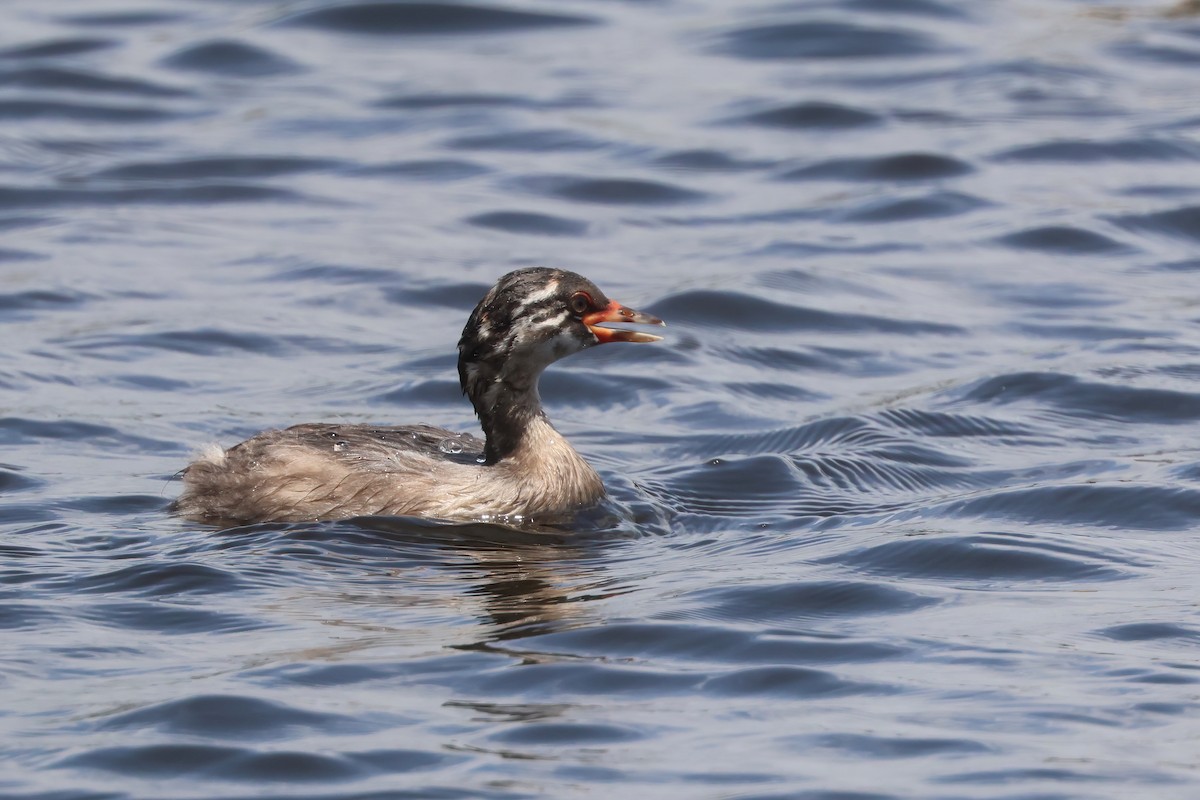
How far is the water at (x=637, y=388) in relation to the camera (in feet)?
27.4

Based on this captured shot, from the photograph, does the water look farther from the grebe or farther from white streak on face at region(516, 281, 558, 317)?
white streak on face at region(516, 281, 558, 317)

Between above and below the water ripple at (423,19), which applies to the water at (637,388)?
below

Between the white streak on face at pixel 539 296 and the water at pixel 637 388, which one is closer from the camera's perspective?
the water at pixel 637 388

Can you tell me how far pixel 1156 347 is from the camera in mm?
15133

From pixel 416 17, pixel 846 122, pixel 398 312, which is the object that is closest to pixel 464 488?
pixel 398 312

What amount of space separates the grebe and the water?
0.23 m

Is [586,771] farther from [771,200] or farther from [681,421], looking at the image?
[771,200]

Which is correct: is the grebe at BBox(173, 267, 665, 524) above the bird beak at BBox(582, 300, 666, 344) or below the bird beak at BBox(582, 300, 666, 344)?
below

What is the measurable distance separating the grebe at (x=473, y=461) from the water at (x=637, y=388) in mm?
227

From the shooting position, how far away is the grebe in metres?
11.1

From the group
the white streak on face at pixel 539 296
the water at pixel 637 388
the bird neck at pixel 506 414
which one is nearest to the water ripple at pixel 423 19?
the water at pixel 637 388


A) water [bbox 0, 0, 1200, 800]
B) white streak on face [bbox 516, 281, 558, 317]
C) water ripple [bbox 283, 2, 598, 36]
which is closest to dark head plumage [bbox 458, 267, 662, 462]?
white streak on face [bbox 516, 281, 558, 317]

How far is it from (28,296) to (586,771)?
9631mm

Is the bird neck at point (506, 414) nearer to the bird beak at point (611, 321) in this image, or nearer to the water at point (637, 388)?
the bird beak at point (611, 321)
